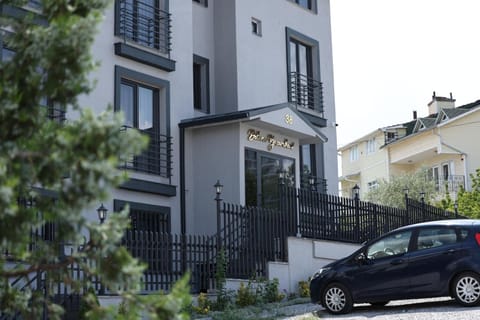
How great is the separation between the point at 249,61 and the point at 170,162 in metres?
4.78

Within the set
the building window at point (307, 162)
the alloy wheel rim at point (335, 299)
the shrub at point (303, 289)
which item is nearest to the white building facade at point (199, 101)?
the building window at point (307, 162)

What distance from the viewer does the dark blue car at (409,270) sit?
1602 centimetres

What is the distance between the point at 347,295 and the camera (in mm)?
16734

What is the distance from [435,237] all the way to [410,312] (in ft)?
5.02

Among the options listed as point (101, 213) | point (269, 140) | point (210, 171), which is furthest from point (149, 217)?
point (101, 213)

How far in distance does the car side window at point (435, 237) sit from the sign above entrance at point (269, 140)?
705 centimetres

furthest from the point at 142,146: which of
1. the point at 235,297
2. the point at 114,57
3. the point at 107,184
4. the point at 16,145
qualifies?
the point at 114,57

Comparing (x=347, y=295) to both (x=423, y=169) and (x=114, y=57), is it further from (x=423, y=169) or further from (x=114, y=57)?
(x=423, y=169)

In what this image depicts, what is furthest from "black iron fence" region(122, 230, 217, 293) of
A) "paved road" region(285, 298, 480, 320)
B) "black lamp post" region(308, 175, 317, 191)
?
"black lamp post" region(308, 175, 317, 191)

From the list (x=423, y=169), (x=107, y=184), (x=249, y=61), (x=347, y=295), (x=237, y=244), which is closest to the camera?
(x=107, y=184)

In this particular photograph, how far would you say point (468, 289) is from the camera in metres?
15.9

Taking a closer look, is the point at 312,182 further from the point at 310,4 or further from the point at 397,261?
Answer: the point at 397,261

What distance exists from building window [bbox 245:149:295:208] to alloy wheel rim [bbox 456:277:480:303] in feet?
23.5

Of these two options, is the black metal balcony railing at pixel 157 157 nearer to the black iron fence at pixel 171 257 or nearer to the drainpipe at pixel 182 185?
the drainpipe at pixel 182 185
